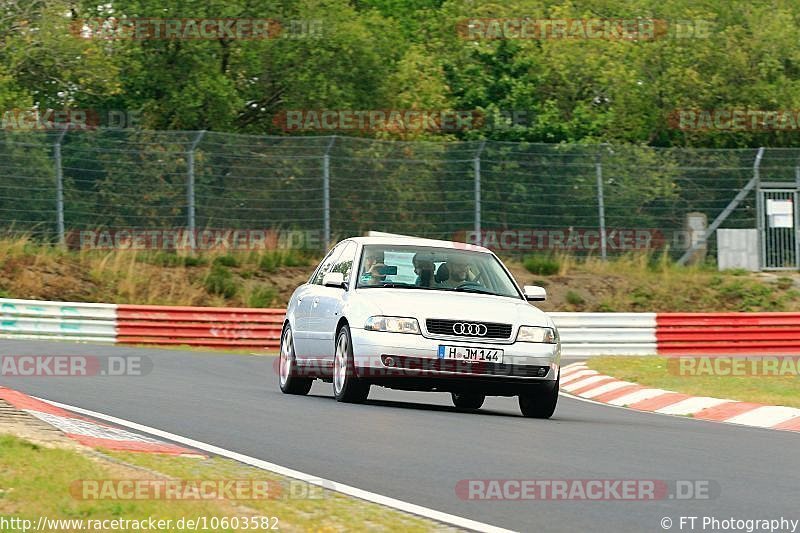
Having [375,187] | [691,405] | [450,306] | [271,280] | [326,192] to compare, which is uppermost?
[375,187]

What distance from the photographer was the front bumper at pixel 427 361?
13.5 meters

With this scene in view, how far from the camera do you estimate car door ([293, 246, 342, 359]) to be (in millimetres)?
15461

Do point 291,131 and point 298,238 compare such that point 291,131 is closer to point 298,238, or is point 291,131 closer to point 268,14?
point 268,14

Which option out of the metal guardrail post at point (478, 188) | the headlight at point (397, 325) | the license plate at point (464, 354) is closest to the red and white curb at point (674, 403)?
the license plate at point (464, 354)

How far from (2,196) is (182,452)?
2140cm

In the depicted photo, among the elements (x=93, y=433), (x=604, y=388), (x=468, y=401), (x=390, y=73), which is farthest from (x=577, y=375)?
(x=390, y=73)

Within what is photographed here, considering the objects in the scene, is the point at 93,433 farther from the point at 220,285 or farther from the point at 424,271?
the point at 220,285

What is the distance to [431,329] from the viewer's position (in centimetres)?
1359

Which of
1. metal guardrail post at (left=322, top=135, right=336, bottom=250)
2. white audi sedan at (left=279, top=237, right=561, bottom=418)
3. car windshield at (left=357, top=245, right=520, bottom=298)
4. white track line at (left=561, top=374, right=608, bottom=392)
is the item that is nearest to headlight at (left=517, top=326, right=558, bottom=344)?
white audi sedan at (left=279, top=237, right=561, bottom=418)

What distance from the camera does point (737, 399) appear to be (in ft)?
55.6

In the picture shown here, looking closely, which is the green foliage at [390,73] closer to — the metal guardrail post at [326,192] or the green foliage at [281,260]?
the green foliage at [281,260]

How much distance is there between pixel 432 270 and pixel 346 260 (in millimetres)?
1051

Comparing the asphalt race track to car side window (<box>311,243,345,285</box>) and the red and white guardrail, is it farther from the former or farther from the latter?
the red and white guardrail

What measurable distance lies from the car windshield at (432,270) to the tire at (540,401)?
46.0 inches
